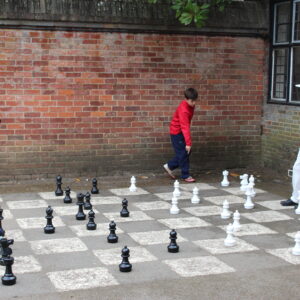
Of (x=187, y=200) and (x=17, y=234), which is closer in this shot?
(x=17, y=234)

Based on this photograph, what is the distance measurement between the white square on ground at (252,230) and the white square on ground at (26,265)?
8.42 ft

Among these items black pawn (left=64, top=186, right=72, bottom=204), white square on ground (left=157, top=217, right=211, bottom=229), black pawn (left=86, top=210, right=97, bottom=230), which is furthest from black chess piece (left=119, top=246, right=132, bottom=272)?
black pawn (left=64, top=186, right=72, bottom=204)

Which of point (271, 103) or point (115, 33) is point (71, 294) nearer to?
point (115, 33)

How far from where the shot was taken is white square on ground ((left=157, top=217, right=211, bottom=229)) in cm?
782

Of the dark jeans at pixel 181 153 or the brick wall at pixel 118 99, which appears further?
the dark jeans at pixel 181 153

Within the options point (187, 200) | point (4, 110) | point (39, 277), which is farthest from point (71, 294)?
point (4, 110)

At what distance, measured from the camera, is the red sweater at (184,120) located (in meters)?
10.7

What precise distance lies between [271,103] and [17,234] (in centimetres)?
661

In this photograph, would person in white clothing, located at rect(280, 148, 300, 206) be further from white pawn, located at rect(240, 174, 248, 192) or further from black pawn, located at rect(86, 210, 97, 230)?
black pawn, located at rect(86, 210, 97, 230)

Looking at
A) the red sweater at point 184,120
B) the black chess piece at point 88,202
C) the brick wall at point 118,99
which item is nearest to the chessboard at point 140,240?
the black chess piece at point 88,202

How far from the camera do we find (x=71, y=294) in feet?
17.4

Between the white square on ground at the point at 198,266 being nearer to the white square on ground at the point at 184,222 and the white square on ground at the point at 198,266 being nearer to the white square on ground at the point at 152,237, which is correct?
the white square on ground at the point at 152,237

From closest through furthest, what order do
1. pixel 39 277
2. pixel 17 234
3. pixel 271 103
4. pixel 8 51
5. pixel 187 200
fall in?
pixel 39 277 → pixel 17 234 → pixel 187 200 → pixel 8 51 → pixel 271 103

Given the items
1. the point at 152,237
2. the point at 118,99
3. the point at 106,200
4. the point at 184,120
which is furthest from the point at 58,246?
the point at 118,99
